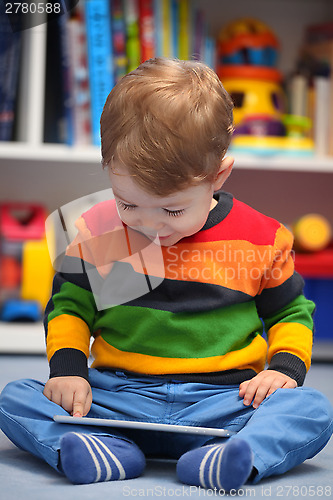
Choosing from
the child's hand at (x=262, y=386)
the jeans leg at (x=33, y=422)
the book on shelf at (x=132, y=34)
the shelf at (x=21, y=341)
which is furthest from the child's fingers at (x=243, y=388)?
the book on shelf at (x=132, y=34)

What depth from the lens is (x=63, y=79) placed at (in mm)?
1619

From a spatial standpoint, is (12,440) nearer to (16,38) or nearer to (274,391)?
(274,391)

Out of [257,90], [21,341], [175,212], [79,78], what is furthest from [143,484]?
[257,90]

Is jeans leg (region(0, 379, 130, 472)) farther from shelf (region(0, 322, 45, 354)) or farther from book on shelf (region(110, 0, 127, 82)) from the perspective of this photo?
book on shelf (region(110, 0, 127, 82))

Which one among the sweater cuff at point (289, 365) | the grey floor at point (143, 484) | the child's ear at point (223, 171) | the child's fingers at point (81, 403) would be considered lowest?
the grey floor at point (143, 484)

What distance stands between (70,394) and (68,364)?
38 millimetres

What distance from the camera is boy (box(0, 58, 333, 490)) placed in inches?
29.5

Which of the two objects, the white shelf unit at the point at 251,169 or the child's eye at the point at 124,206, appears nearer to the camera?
the child's eye at the point at 124,206

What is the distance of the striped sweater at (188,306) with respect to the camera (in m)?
0.85

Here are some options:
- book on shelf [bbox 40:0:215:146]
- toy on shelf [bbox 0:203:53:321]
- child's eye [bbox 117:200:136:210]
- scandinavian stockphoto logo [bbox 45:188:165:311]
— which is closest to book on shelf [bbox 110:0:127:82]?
book on shelf [bbox 40:0:215:146]

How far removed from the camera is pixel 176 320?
85 centimetres

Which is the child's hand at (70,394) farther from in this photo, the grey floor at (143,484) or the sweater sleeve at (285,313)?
the sweater sleeve at (285,313)

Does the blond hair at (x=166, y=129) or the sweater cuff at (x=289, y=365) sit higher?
the blond hair at (x=166, y=129)

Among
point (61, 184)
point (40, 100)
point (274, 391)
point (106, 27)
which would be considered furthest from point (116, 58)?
point (274, 391)
